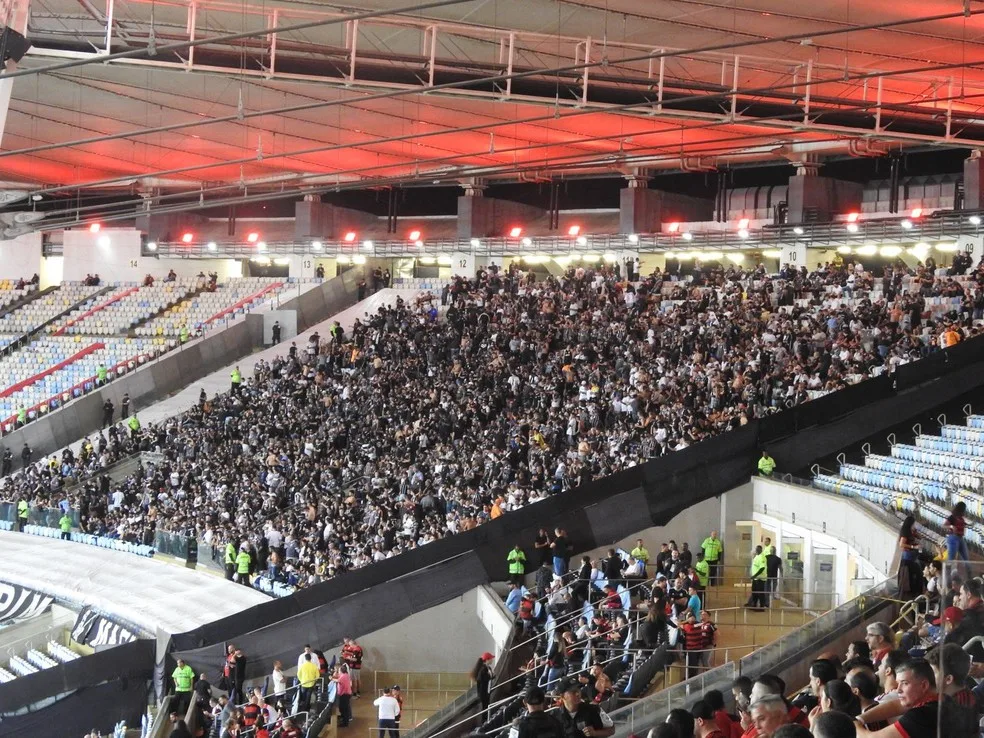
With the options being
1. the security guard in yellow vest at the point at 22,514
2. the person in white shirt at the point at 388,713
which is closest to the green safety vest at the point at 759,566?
the person in white shirt at the point at 388,713

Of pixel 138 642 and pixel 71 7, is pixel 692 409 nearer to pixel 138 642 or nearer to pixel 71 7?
pixel 138 642

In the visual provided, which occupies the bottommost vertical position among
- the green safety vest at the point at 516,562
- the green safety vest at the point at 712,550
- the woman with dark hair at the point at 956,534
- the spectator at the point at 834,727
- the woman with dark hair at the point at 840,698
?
the green safety vest at the point at 516,562

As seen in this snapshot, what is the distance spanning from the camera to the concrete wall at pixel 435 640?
20.4 metres

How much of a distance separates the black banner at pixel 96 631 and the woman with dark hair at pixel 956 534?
13.9 meters

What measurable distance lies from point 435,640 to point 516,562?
1.73 meters

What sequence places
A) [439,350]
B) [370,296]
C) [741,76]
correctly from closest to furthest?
1. [741,76]
2. [439,350]
3. [370,296]

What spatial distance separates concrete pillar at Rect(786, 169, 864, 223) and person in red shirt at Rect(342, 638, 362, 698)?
2224cm

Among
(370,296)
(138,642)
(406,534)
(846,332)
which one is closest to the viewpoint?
(138,642)

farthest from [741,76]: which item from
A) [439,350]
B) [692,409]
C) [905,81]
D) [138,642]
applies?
[138,642]

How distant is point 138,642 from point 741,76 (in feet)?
52.1

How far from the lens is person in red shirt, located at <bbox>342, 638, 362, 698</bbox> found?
1898 centimetres

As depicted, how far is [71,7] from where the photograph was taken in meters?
24.1

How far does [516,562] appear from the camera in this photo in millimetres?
20141

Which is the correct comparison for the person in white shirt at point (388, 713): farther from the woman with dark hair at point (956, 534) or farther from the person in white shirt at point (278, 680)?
the woman with dark hair at point (956, 534)
